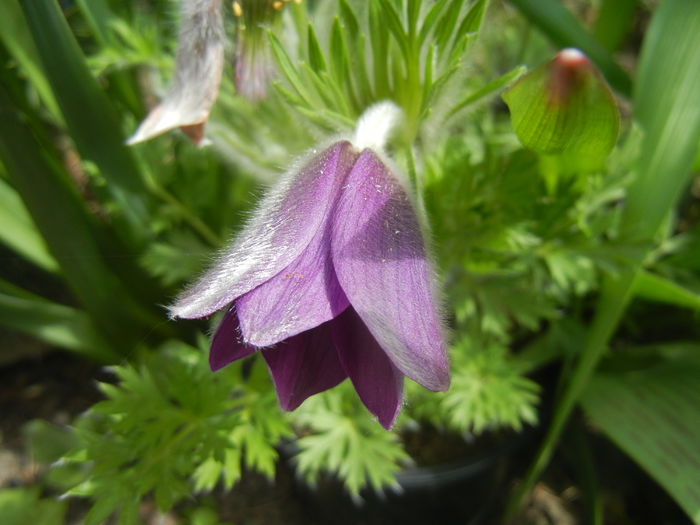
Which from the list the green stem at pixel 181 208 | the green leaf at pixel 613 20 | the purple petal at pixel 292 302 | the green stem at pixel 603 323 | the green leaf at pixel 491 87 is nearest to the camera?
the purple petal at pixel 292 302

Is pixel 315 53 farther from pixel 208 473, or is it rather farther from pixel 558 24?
pixel 208 473

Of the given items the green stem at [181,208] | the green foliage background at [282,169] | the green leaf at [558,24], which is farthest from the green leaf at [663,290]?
the green stem at [181,208]

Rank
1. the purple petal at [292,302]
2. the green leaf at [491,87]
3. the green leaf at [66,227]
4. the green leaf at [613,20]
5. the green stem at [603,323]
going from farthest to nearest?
the green leaf at [613,20] < the green stem at [603,323] < the green leaf at [66,227] < the green leaf at [491,87] < the purple petal at [292,302]

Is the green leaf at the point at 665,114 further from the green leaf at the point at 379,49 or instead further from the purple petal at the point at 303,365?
the purple petal at the point at 303,365

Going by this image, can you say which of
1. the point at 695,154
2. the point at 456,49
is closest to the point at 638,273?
the point at 695,154

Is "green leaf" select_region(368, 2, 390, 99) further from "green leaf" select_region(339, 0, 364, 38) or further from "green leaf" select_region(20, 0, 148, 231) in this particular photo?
"green leaf" select_region(20, 0, 148, 231)

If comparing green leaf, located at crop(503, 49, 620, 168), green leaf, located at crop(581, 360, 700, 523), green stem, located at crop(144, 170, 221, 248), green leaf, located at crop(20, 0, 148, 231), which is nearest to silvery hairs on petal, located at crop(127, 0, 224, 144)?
green leaf, located at crop(20, 0, 148, 231)

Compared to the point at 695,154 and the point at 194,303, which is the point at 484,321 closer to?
the point at 695,154
